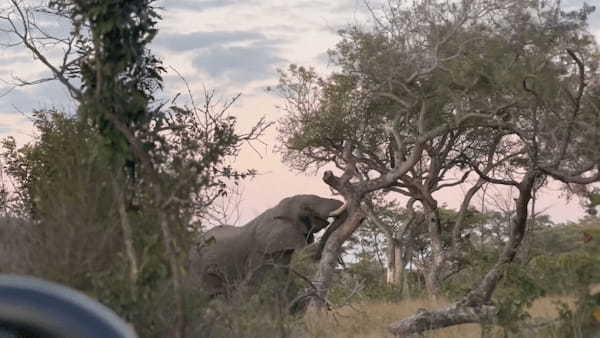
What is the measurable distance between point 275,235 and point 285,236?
10.2 inches

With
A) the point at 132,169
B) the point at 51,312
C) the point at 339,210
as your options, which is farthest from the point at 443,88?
the point at 51,312

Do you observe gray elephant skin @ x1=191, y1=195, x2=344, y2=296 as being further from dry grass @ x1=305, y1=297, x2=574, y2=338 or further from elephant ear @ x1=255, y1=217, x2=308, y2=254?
dry grass @ x1=305, y1=297, x2=574, y2=338

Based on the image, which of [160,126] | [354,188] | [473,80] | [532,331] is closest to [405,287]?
[354,188]

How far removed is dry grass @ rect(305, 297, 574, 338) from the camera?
1397 cm

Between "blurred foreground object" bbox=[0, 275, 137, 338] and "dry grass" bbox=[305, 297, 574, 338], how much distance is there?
11388mm

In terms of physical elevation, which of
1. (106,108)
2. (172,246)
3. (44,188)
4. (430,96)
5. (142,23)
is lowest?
(172,246)

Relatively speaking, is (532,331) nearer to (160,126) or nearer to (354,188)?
(160,126)

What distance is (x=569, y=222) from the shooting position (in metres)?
38.0

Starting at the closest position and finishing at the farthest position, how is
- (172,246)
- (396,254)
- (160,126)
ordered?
(172,246)
(160,126)
(396,254)

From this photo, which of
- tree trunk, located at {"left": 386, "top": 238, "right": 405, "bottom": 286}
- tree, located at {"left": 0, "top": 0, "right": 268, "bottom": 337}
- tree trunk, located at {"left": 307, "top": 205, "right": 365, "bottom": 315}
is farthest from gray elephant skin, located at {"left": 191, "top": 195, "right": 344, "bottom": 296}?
tree, located at {"left": 0, "top": 0, "right": 268, "bottom": 337}

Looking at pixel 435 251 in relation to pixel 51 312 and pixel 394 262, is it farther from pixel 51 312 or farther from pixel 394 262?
pixel 51 312

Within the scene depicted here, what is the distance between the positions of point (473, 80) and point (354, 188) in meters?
3.60

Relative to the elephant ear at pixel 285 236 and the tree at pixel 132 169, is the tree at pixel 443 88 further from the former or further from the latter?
the tree at pixel 132 169

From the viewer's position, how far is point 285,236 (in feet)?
69.8
